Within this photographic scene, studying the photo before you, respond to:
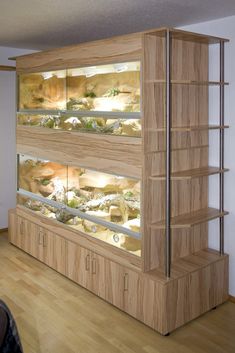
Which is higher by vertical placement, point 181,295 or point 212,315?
point 181,295

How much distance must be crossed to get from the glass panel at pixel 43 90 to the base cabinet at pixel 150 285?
1314 mm

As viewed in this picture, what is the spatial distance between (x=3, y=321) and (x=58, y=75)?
9.52 feet

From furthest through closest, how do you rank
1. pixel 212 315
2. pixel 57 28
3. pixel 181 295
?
1. pixel 57 28
2. pixel 212 315
3. pixel 181 295

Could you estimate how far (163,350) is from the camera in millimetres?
2750

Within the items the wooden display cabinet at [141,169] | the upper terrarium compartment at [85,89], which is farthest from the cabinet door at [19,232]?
the upper terrarium compartment at [85,89]

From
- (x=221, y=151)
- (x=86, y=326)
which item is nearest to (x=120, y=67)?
(x=221, y=151)

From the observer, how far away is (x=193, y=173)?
3141 mm

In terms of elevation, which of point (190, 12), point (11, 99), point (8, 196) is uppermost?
point (190, 12)

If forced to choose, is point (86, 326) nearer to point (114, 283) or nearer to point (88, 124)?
point (114, 283)

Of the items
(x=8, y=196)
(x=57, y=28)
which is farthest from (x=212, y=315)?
(x=8, y=196)

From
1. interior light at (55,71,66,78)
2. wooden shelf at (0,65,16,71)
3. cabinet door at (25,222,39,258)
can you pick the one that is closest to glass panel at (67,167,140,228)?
cabinet door at (25,222,39,258)

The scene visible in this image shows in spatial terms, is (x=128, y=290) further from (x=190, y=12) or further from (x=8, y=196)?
(x=8, y=196)

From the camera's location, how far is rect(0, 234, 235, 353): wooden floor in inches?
110

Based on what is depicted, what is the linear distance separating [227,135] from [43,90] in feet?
6.37
